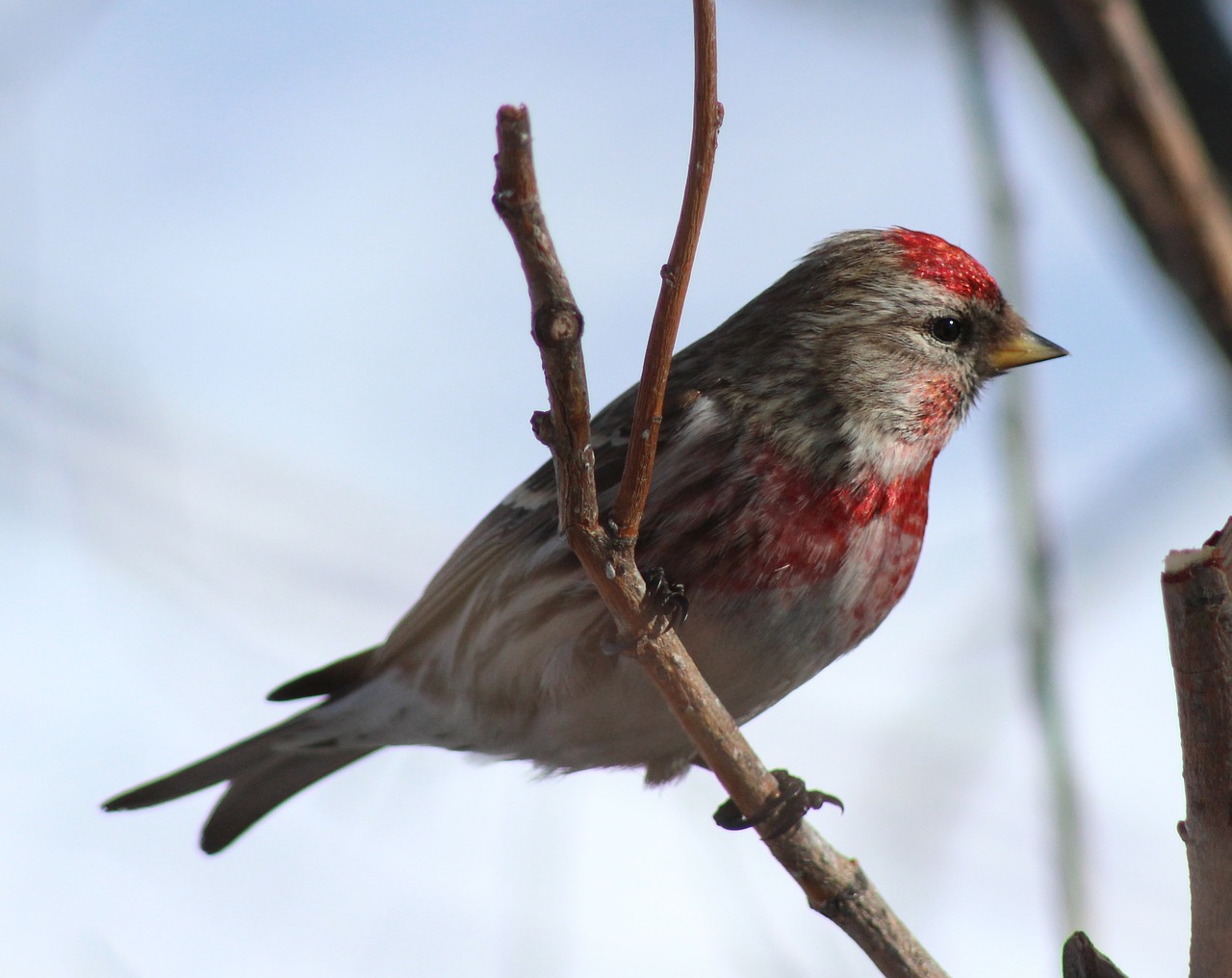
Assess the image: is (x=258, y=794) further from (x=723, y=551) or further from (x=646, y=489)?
(x=646, y=489)

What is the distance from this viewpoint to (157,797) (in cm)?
443

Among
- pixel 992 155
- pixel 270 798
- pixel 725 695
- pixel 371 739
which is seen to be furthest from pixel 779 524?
pixel 270 798

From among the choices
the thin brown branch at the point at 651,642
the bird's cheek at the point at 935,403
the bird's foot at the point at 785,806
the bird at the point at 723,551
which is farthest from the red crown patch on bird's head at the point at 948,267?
the thin brown branch at the point at 651,642

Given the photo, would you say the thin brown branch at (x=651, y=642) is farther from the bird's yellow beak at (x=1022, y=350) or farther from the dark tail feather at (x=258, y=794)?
the dark tail feather at (x=258, y=794)

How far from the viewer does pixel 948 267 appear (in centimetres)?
435

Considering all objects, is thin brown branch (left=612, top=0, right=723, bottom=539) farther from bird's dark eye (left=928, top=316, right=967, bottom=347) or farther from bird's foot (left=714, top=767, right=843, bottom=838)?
bird's dark eye (left=928, top=316, right=967, bottom=347)

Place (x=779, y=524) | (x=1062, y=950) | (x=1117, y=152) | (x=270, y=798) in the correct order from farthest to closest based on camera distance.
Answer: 1. (x=270, y=798)
2. (x=779, y=524)
3. (x=1117, y=152)
4. (x=1062, y=950)

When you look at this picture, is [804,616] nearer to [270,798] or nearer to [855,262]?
[855,262]

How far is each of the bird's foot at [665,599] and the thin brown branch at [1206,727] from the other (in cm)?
93

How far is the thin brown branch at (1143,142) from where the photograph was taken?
9.99 ft

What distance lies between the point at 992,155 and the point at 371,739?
2.65 m

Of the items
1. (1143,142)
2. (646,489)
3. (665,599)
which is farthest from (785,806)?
(1143,142)

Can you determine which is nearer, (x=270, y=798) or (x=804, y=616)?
(x=804, y=616)

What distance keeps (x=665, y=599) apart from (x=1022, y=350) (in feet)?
6.20
